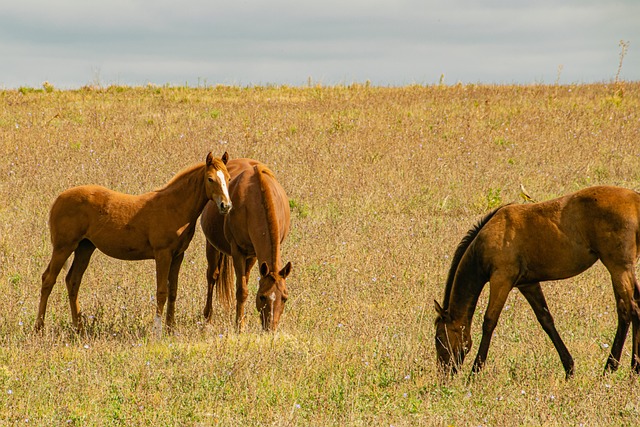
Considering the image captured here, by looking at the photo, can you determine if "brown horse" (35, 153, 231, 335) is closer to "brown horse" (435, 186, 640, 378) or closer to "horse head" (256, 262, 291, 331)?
"horse head" (256, 262, 291, 331)

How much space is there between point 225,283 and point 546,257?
4.84 meters

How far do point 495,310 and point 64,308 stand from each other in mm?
5740

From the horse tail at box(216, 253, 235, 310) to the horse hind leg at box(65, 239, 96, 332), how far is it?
1.86 meters

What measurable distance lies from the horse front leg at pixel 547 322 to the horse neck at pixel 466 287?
0.57 m

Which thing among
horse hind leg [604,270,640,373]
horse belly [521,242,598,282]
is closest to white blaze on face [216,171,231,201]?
horse belly [521,242,598,282]

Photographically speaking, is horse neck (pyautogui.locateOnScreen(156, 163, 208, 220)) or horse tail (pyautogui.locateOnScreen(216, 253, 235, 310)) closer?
horse neck (pyautogui.locateOnScreen(156, 163, 208, 220))

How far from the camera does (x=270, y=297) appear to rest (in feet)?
26.1

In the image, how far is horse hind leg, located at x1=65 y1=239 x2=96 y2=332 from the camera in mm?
8953

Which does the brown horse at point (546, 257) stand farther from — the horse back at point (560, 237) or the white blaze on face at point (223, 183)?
the white blaze on face at point (223, 183)

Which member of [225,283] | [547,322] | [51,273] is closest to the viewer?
[547,322]

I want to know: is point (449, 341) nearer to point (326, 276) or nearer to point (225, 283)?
point (326, 276)

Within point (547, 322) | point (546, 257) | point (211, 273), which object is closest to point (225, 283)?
point (211, 273)

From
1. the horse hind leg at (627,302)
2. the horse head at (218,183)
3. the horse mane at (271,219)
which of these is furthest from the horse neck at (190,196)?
the horse hind leg at (627,302)

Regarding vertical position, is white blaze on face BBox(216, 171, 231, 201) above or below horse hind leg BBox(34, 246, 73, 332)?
above
